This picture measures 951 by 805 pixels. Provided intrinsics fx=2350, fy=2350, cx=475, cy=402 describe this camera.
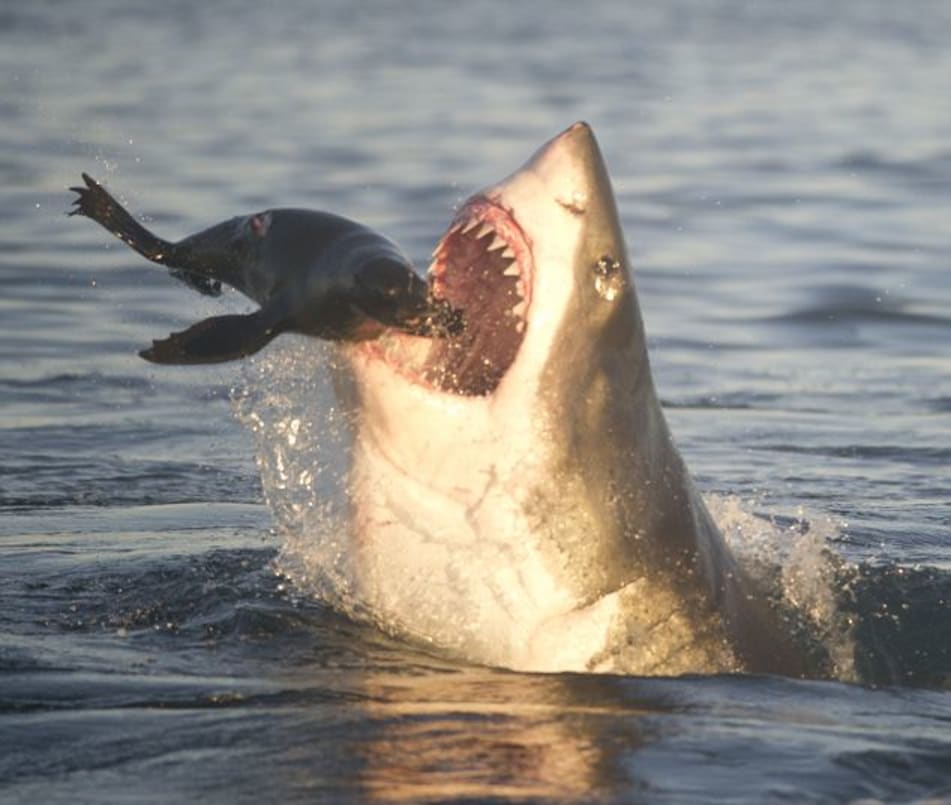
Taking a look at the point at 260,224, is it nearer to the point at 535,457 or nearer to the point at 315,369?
the point at 315,369

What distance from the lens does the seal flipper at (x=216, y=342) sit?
457 centimetres

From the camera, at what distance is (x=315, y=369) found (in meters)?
5.13

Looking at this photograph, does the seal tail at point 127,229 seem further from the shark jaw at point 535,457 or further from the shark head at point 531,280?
the shark head at point 531,280

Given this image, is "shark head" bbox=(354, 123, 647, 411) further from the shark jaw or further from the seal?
the seal

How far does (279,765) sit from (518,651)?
79 centimetres

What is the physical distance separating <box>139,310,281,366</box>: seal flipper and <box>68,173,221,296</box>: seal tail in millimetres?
619

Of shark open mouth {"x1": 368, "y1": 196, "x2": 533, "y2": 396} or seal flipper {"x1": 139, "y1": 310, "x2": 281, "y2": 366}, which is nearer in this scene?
seal flipper {"x1": 139, "y1": 310, "x2": 281, "y2": 366}

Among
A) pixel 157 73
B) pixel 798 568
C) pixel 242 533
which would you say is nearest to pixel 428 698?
pixel 798 568

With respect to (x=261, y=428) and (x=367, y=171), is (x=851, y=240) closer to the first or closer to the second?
(x=367, y=171)

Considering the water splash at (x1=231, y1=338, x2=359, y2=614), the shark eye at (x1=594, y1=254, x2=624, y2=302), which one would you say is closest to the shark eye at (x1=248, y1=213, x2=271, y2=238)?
the water splash at (x1=231, y1=338, x2=359, y2=614)

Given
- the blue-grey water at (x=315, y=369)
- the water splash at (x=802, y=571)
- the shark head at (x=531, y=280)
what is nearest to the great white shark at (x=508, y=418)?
the shark head at (x=531, y=280)

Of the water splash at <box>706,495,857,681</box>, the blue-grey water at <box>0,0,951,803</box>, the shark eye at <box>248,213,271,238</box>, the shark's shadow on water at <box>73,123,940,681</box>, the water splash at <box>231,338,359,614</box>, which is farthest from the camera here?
the water splash at <box>706,495,857,681</box>

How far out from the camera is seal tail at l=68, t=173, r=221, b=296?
5.21 metres

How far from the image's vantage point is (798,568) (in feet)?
19.7
